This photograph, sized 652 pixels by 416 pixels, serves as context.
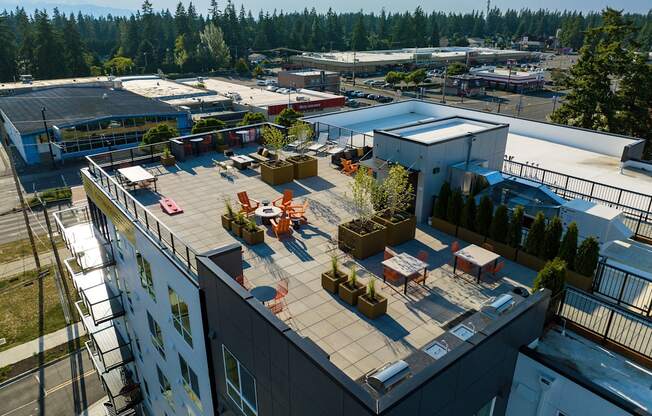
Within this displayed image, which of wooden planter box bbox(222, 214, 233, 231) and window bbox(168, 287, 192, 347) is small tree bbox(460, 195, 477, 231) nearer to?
wooden planter box bbox(222, 214, 233, 231)

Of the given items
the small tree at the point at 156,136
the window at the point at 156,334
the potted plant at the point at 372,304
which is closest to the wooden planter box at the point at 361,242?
the potted plant at the point at 372,304

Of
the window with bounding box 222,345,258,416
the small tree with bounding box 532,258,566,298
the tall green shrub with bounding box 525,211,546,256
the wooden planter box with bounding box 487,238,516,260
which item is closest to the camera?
the small tree with bounding box 532,258,566,298

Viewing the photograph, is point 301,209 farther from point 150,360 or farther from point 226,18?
point 226,18

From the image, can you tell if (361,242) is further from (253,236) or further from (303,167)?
(303,167)

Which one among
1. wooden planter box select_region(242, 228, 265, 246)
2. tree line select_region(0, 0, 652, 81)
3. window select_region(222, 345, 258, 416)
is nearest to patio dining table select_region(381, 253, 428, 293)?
wooden planter box select_region(242, 228, 265, 246)

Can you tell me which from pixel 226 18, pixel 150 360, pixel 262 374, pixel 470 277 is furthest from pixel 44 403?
pixel 226 18

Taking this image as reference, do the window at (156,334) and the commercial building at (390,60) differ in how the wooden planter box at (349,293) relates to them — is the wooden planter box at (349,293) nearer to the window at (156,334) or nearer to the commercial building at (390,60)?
the window at (156,334)

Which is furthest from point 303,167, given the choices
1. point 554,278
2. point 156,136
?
point 156,136
